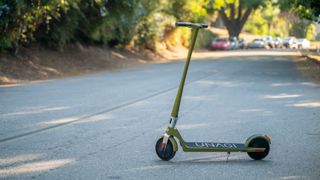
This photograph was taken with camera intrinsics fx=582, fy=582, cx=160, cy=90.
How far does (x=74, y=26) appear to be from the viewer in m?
26.7

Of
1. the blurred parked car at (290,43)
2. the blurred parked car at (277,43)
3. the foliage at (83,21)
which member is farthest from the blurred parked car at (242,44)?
the foliage at (83,21)

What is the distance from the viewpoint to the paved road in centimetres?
670

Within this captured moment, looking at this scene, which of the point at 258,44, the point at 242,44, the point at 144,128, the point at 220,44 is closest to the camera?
the point at 144,128

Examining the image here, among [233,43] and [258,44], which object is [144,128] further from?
[258,44]

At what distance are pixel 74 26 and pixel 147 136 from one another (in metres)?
18.6

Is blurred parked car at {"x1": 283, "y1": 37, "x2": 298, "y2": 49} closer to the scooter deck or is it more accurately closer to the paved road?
the paved road

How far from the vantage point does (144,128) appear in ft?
31.9

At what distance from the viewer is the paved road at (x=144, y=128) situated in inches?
264

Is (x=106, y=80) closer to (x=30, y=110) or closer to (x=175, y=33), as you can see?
(x=30, y=110)

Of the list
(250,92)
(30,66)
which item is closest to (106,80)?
(30,66)

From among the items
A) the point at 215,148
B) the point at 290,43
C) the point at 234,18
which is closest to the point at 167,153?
the point at 215,148

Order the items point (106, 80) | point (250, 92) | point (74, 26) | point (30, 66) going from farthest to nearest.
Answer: point (74, 26), point (30, 66), point (106, 80), point (250, 92)

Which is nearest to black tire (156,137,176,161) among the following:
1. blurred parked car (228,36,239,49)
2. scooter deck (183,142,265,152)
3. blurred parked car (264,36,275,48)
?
scooter deck (183,142,265,152)

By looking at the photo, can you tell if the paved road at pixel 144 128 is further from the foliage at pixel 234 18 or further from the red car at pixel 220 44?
the foliage at pixel 234 18
